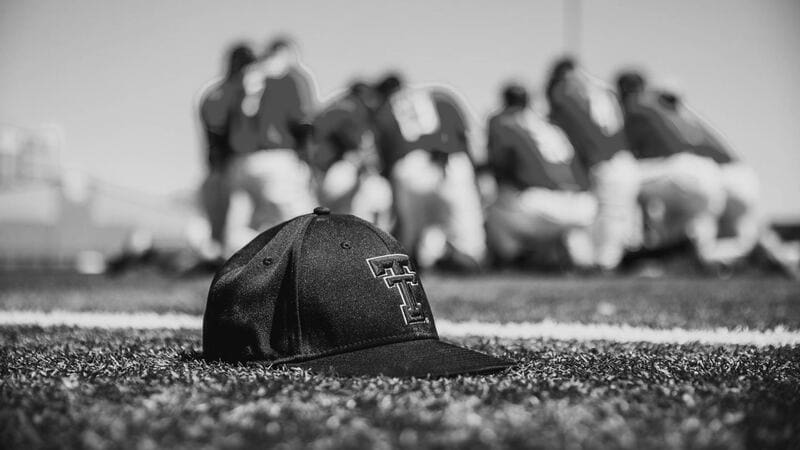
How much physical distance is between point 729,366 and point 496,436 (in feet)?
3.03

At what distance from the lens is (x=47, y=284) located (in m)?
5.47

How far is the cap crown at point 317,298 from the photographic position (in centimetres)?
154

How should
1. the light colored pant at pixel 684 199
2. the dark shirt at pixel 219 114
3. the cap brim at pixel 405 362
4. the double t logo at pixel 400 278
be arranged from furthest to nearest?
1. the light colored pant at pixel 684 199
2. the dark shirt at pixel 219 114
3. the double t logo at pixel 400 278
4. the cap brim at pixel 405 362

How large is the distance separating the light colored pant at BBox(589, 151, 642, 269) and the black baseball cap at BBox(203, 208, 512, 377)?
20.0ft

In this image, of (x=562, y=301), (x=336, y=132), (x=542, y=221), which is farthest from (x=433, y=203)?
(x=562, y=301)

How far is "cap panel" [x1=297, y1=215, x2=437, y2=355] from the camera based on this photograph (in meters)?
1.54

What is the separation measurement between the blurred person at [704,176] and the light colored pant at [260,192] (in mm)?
3186

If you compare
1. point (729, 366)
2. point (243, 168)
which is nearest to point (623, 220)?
point (243, 168)

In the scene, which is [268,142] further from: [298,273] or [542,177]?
[298,273]

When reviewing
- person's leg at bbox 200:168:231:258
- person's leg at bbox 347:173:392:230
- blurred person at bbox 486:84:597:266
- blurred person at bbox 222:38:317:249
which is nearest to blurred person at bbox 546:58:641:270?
blurred person at bbox 486:84:597:266

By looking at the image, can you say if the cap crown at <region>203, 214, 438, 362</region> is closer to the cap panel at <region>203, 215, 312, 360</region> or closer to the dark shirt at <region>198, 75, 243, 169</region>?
the cap panel at <region>203, 215, 312, 360</region>

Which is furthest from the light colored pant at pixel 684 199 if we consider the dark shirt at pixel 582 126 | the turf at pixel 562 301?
the turf at pixel 562 301

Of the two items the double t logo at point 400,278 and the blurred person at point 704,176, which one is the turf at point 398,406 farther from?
the blurred person at point 704,176

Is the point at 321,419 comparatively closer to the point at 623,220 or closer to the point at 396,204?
the point at 396,204
